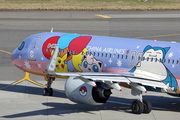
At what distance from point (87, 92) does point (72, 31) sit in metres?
28.9

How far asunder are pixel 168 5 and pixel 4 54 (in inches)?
1275

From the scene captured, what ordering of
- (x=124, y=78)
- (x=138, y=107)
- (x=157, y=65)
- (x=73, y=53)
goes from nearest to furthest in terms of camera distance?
(x=124, y=78) < (x=138, y=107) < (x=157, y=65) < (x=73, y=53)

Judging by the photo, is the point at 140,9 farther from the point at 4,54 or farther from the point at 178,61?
the point at 178,61

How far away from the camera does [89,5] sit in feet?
234

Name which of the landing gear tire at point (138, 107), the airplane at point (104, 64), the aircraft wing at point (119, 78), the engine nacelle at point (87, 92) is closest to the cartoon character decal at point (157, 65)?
the airplane at point (104, 64)

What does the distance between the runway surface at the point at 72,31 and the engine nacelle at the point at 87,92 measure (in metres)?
1.12

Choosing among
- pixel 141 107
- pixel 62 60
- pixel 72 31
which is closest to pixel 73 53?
pixel 62 60

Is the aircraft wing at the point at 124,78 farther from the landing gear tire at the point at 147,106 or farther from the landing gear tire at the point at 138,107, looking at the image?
the landing gear tire at the point at 138,107

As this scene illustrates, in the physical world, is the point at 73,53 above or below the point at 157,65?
above

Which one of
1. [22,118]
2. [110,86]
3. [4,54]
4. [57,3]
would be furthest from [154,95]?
[57,3]

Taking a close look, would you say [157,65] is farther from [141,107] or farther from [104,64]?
[104,64]

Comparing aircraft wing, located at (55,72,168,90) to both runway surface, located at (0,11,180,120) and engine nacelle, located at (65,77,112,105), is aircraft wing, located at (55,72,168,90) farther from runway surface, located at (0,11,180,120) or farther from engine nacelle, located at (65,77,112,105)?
runway surface, located at (0,11,180,120)

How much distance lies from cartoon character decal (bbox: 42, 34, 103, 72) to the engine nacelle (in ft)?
10.5

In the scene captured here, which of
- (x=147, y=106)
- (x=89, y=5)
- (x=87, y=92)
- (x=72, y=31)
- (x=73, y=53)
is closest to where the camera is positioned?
(x=87, y=92)
